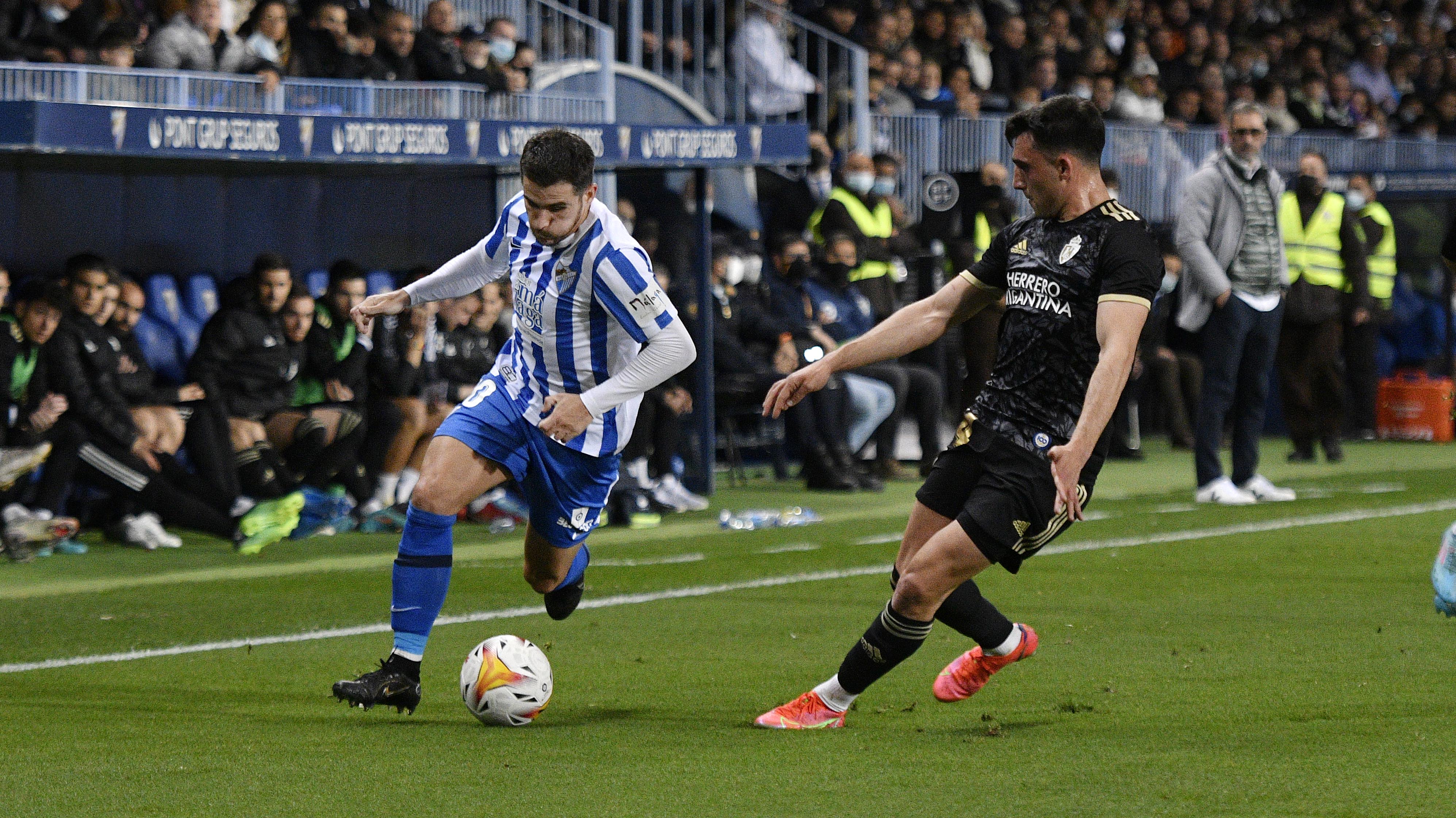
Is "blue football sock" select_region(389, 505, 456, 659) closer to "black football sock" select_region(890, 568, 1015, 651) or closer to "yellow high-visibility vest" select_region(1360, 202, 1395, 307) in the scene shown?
"black football sock" select_region(890, 568, 1015, 651)

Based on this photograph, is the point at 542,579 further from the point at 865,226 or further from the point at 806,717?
the point at 865,226

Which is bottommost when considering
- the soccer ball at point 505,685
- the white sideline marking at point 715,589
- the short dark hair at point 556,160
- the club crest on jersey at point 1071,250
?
the white sideline marking at point 715,589

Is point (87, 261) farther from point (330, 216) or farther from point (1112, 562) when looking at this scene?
point (1112, 562)

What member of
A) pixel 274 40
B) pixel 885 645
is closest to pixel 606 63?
pixel 274 40

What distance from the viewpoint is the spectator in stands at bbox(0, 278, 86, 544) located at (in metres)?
10.4

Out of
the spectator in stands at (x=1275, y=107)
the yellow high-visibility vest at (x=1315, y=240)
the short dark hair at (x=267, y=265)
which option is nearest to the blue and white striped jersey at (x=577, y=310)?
the short dark hair at (x=267, y=265)

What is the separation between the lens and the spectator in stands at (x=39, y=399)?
10414 mm

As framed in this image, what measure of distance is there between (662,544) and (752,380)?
2906 mm

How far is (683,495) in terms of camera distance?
12695 mm

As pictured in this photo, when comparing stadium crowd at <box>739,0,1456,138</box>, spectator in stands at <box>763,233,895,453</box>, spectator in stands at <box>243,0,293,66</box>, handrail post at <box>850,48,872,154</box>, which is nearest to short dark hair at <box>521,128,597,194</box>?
spectator in stands at <box>243,0,293,66</box>

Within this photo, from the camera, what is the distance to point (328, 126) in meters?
10.8

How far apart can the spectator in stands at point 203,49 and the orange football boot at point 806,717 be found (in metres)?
7.36

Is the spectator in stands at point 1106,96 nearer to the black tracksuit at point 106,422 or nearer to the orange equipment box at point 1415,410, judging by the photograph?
the orange equipment box at point 1415,410

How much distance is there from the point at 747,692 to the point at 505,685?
37.9 inches
